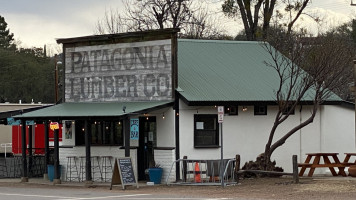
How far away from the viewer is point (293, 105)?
29594mm

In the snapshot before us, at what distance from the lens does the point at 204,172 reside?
29.2 metres

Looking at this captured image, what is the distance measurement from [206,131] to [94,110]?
13.8 ft

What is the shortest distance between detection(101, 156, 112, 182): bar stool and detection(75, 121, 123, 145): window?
25.0 inches

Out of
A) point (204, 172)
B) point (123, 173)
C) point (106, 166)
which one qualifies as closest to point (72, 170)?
point (106, 166)

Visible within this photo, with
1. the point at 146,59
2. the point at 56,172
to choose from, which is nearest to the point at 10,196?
the point at 56,172

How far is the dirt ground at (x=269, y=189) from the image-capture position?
75.3 feet

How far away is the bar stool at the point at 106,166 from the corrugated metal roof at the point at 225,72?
13.0 feet

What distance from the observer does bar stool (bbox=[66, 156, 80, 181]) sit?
31.8m

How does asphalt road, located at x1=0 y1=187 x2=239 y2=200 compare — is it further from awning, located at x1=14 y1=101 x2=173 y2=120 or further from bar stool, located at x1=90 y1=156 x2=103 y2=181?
bar stool, located at x1=90 y1=156 x2=103 y2=181

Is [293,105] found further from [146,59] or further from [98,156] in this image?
[98,156]

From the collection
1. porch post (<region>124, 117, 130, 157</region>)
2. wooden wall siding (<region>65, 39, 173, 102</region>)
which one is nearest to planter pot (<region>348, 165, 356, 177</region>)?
wooden wall siding (<region>65, 39, 173, 102</region>)

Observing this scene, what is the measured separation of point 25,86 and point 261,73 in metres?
51.0

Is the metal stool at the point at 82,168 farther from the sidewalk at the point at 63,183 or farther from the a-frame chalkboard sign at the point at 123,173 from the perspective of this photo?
the a-frame chalkboard sign at the point at 123,173

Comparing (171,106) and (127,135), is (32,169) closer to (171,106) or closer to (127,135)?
(171,106)
